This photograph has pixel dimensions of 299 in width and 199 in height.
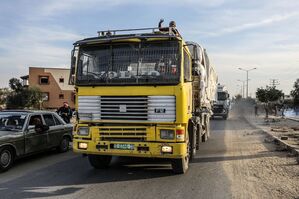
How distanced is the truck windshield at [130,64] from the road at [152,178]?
7.02 ft

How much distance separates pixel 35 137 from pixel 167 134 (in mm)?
4348

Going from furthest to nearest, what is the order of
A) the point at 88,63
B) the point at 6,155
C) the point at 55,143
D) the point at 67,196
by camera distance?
the point at 55,143, the point at 6,155, the point at 88,63, the point at 67,196

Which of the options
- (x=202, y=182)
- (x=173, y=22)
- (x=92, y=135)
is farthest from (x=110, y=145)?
(x=173, y=22)

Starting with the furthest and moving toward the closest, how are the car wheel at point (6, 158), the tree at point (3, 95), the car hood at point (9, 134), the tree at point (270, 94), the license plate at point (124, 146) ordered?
the tree at point (3, 95), the tree at point (270, 94), the car hood at point (9, 134), the car wheel at point (6, 158), the license plate at point (124, 146)

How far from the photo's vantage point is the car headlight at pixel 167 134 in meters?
7.81

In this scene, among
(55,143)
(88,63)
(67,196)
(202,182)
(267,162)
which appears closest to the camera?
(67,196)

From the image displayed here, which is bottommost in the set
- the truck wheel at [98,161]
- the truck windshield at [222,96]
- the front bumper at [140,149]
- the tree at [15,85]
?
the truck wheel at [98,161]

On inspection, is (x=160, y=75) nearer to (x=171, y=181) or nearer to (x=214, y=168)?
(x=171, y=181)

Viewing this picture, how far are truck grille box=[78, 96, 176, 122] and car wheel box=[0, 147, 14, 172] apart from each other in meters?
2.18

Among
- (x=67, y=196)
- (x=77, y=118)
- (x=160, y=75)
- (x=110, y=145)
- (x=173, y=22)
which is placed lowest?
(x=67, y=196)

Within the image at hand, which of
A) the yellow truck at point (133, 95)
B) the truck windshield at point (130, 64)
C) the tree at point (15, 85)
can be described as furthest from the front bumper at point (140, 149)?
the tree at point (15, 85)

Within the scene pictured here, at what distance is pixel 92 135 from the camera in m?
8.27

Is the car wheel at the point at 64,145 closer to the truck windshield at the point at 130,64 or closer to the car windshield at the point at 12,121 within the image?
the car windshield at the point at 12,121

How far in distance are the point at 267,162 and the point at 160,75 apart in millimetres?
4405
